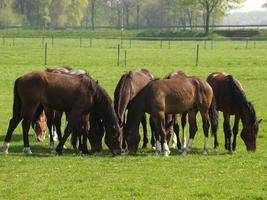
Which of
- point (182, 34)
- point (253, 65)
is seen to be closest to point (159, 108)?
point (253, 65)

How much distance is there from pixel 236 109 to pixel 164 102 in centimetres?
201

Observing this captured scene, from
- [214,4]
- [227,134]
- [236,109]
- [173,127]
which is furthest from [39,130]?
[214,4]

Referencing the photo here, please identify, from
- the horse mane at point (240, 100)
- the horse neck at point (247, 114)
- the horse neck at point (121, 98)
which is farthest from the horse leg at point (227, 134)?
the horse neck at point (121, 98)

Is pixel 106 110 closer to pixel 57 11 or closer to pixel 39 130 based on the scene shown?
pixel 39 130

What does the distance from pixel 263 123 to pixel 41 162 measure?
874 cm

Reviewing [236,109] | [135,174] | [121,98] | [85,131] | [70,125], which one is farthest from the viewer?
[236,109]

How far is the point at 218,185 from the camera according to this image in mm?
9836

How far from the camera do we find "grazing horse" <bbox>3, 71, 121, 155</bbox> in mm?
12773

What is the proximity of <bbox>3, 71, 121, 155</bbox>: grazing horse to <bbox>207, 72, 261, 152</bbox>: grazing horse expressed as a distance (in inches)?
113

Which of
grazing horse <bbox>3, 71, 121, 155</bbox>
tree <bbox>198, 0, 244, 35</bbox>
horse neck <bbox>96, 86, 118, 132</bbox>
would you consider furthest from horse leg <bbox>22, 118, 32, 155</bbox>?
tree <bbox>198, 0, 244, 35</bbox>

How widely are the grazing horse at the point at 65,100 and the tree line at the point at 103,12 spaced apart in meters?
83.7

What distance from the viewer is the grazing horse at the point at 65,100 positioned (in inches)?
503

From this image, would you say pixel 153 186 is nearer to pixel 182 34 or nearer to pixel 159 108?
pixel 159 108

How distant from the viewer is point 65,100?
12.9m
